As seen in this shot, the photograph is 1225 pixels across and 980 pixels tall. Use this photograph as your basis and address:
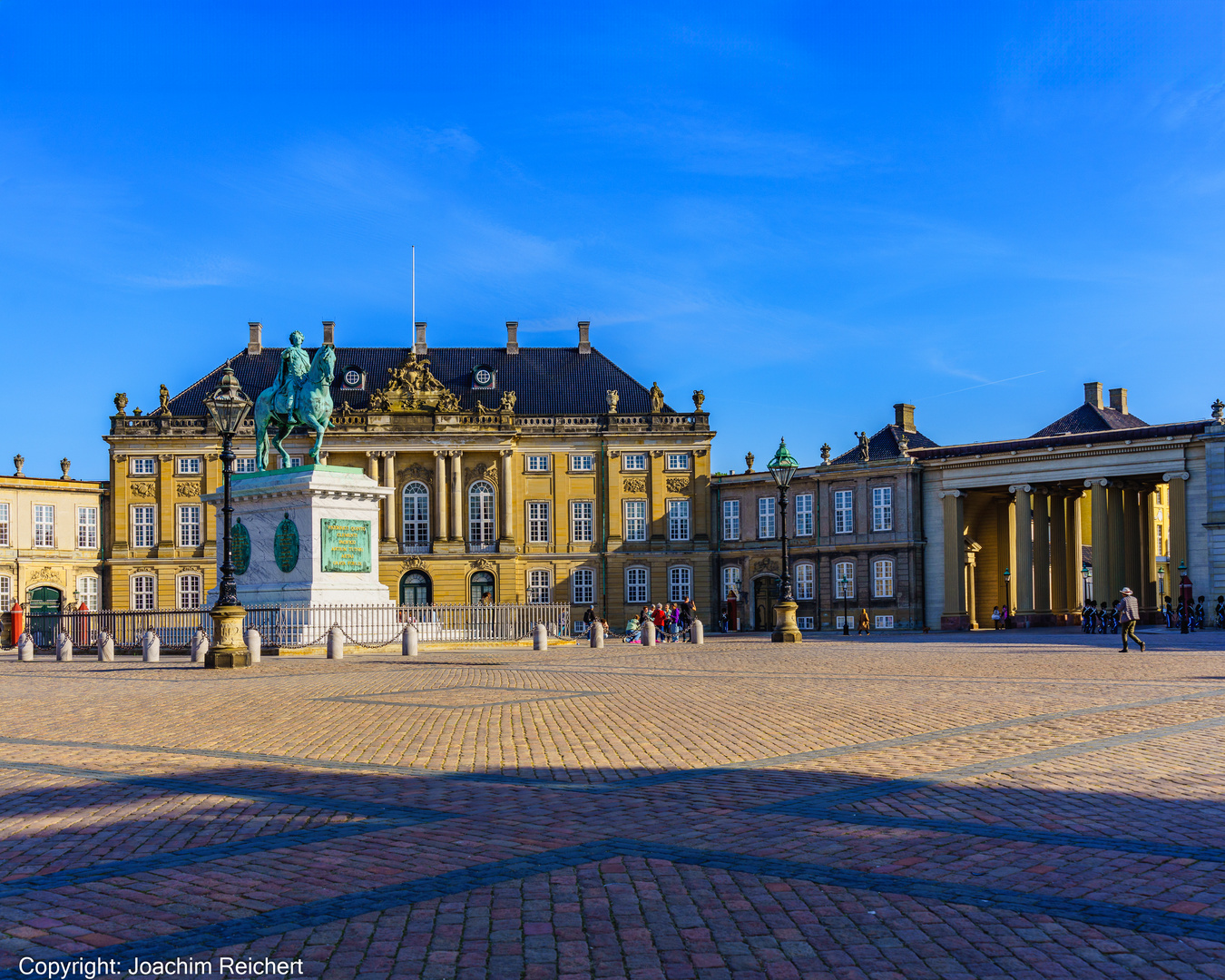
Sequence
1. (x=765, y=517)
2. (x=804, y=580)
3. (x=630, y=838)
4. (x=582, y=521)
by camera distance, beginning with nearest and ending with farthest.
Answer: (x=630, y=838)
(x=804, y=580)
(x=765, y=517)
(x=582, y=521)

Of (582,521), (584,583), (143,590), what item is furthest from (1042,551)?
(143,590)

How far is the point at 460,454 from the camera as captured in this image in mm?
72188

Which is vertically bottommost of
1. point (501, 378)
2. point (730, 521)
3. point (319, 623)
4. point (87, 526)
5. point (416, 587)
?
point (319, 623)

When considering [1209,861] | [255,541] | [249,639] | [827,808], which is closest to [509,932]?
[827,808]

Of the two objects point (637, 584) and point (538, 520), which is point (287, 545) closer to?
point (538, 520)

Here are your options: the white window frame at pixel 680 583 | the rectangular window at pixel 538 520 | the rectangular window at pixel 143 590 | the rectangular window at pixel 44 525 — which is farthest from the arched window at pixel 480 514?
the rectangular window at pixel 44 525

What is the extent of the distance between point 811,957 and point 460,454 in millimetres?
67888

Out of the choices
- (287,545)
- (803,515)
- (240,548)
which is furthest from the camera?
(803,515)

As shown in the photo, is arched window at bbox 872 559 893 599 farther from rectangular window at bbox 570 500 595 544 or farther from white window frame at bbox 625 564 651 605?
rectangular window at bbox 570 500 595 544

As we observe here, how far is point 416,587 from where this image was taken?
234 ft

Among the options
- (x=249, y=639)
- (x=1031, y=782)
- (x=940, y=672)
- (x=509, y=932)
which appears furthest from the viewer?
(x=249, y=639)

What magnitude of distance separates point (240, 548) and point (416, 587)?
38220 mm

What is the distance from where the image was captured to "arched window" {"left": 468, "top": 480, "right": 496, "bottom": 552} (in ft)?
237

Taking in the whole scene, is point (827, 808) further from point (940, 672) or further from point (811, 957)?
point (940, 672)
